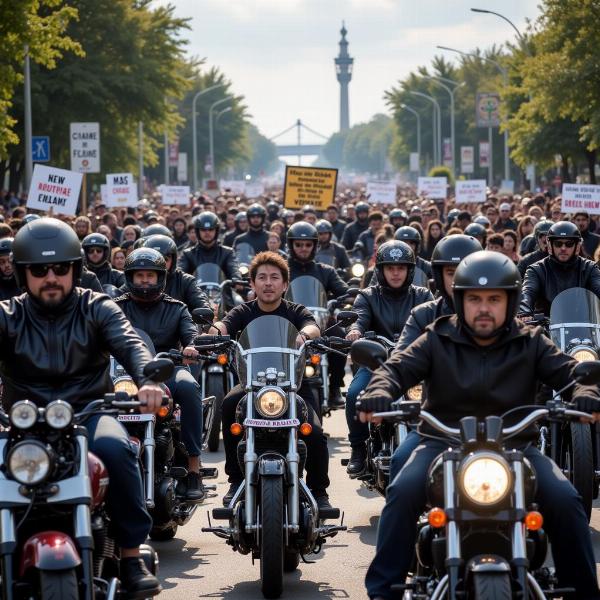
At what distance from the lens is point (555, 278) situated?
11.9m

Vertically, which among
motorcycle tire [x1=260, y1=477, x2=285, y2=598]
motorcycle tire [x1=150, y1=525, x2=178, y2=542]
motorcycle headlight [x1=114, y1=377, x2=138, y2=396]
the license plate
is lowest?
motorcycle tire [x1=150, y1=525, x2=178, y2=542]

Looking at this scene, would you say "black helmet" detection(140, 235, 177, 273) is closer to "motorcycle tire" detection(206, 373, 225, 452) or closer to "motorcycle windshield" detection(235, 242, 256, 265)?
"motorcycle tire" detection(206, 373, 225, 452)

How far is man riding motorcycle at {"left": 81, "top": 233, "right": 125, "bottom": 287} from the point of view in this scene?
15.4m

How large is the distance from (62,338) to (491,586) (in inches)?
90.6

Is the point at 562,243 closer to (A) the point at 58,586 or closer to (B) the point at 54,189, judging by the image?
(A) the point at 58,586

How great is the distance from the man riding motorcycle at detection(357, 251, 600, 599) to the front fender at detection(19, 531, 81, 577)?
1285 mm

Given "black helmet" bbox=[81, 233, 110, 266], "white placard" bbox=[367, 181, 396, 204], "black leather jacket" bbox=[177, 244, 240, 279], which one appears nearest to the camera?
"black helmet" bbox=[81, 233, 110, 266]

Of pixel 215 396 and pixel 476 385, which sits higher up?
pixel 476 385

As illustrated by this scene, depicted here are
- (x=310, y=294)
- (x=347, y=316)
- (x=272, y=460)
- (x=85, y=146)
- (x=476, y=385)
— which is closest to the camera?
(x=476, y=385)

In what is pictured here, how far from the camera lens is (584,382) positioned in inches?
248

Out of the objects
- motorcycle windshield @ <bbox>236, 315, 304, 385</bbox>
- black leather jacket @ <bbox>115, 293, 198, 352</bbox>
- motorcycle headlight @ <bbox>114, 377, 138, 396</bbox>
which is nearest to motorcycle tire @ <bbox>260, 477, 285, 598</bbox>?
motorcycle windshield @ <bbox>236, 315, 304, 385</bbox>

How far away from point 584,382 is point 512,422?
444mm

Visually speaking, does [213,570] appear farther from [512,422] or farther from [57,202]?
[57,202]

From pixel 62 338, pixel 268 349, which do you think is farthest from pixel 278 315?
pixel 62 338
